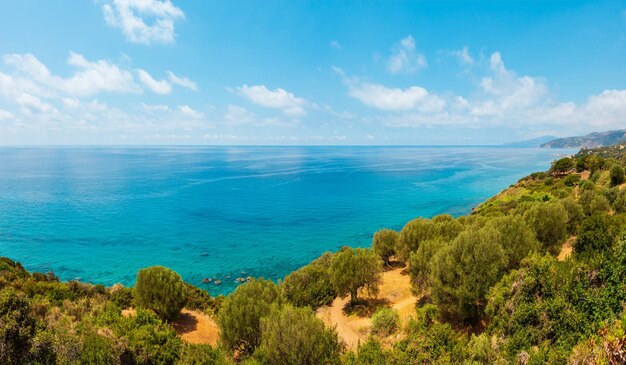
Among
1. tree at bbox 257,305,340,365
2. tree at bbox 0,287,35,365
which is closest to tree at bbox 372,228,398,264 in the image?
tree at bbox 257,305,340,365

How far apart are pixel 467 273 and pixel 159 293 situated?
966 inches

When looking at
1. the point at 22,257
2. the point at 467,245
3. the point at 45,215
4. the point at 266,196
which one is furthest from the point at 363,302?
Result: the point at 45,215

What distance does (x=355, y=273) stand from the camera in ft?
84.1

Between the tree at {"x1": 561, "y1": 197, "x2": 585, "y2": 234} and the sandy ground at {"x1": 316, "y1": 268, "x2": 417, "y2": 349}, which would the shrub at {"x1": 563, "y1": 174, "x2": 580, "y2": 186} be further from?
the sandy ground at {"x1": 316, "y1": 268, "x2": 417, "y2": 349}

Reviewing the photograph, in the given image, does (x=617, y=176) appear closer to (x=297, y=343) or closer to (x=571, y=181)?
(x=571, y=181)

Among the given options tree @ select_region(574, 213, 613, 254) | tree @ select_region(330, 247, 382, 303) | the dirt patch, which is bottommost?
the dirt patch

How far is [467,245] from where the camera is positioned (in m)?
19.1

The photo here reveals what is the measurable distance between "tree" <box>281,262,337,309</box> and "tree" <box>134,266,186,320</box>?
985 centimetres

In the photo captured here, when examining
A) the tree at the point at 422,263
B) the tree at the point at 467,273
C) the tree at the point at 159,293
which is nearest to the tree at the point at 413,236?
the tree at the point at 422,263

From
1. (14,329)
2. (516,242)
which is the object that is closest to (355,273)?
(516,242)

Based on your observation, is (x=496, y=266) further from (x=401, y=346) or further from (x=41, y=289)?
(x=41, y=289)

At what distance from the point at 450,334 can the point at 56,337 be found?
17.4m

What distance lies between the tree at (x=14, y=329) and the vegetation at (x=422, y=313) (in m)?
0.04

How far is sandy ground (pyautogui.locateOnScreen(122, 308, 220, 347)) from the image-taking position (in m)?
25.0
